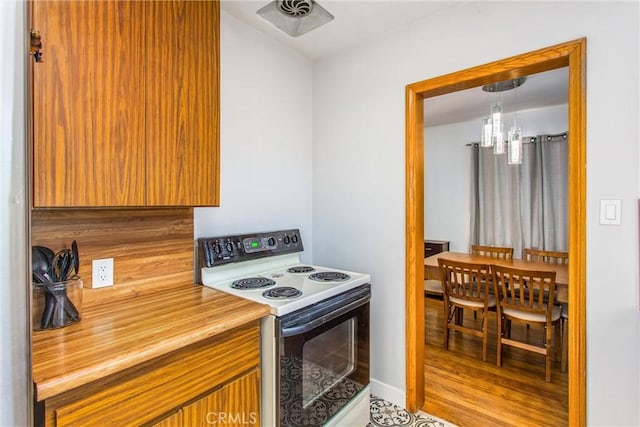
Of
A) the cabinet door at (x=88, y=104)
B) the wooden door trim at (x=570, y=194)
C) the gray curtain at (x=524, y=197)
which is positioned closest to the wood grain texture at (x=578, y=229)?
the wooden door trim at (x=570, y=194)

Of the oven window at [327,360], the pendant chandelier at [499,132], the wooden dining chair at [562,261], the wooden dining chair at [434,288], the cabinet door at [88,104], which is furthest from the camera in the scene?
the wooden dining chair at [434,288]

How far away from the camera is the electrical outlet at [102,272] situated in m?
1.36

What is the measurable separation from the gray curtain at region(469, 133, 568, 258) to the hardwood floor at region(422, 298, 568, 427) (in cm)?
135

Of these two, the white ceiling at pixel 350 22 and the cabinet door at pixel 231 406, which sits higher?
the white ceiling at pixel 350 22

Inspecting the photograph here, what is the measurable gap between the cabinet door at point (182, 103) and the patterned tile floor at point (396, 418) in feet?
5.21

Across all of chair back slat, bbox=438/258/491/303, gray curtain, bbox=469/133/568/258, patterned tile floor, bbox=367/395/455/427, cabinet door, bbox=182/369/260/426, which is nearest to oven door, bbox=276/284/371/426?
cabinet door, bbox=182/369/260/426

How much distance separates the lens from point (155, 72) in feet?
4.13

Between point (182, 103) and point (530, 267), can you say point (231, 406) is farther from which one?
point (530, 267)

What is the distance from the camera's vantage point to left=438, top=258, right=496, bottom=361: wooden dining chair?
2.64 meters

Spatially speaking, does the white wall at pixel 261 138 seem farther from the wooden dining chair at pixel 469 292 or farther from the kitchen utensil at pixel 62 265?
the wooden dining chair at pixel 469 292

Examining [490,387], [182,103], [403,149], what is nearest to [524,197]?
[490,387]

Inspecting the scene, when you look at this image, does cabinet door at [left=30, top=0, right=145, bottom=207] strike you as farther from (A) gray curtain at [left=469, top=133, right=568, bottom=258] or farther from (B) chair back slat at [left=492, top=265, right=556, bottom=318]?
(A) gray curtain at [left=469, top=133, right=568, bottom=258]

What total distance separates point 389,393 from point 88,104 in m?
Result: 2.20

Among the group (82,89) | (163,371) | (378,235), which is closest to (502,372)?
(378,235)
